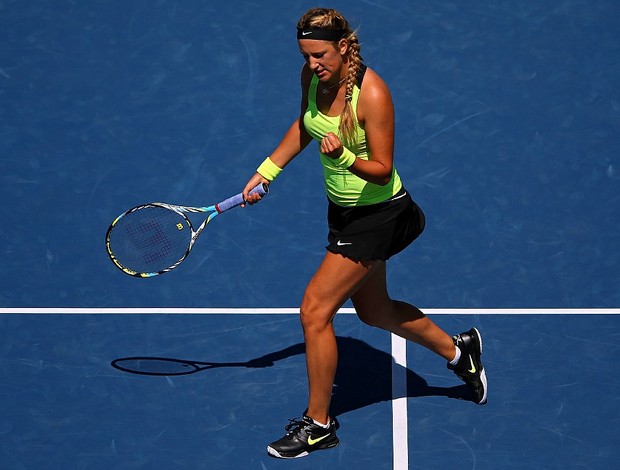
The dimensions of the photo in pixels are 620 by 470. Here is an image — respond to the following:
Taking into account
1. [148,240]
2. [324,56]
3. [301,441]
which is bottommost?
[301,441]

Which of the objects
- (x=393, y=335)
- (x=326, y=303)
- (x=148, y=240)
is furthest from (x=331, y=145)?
(x=393, y=335)

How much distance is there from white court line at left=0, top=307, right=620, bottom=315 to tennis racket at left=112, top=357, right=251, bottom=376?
43 cm

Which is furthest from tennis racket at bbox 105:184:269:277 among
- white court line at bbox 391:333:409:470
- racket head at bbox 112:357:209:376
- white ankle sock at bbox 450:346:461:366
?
white ankle sock at bbox 450:346:461:366

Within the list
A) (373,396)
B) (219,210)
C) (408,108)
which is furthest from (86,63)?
(373,396)

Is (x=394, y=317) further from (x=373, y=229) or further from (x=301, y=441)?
(x=301, y=441)

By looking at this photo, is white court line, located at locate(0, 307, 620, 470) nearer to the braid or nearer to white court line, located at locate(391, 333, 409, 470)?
white court line, located at locate(391, 333, 409, 470)

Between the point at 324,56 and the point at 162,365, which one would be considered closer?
the point at 324,56

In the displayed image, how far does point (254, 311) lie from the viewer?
778cm

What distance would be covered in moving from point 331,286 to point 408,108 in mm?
2762

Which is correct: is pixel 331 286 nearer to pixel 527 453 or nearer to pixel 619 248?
pixel 527 453

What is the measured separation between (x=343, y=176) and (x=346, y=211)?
0.62ft

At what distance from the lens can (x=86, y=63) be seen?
9.37 m

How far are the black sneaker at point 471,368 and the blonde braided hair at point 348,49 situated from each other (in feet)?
4.55

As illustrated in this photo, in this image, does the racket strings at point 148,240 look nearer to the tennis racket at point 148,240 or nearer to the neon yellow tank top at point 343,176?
the tennis racket at point 148,240
